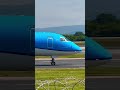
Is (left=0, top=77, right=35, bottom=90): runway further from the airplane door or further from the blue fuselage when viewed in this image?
the airplane door

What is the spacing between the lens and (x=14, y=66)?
12195 mm

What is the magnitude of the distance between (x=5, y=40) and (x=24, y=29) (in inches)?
30.2

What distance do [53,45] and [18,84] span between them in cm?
945

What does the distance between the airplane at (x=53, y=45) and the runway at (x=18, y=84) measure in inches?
284

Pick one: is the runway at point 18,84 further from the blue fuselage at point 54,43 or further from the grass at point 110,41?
the blue fuselage at point 54,43

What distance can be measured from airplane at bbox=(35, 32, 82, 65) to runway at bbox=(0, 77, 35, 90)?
7.21m

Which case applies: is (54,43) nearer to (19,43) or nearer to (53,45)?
(53,45)

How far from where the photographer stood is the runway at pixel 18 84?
9156 mm

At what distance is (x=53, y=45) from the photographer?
19.2 meters

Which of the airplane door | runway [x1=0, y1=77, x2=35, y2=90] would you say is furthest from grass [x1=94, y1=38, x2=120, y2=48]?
the airplane door

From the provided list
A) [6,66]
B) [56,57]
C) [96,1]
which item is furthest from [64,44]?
[96,1]

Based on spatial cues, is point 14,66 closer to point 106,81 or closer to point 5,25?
point 5,25

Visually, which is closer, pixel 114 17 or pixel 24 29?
pixel 114 17

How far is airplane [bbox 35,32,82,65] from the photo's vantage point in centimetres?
1880
